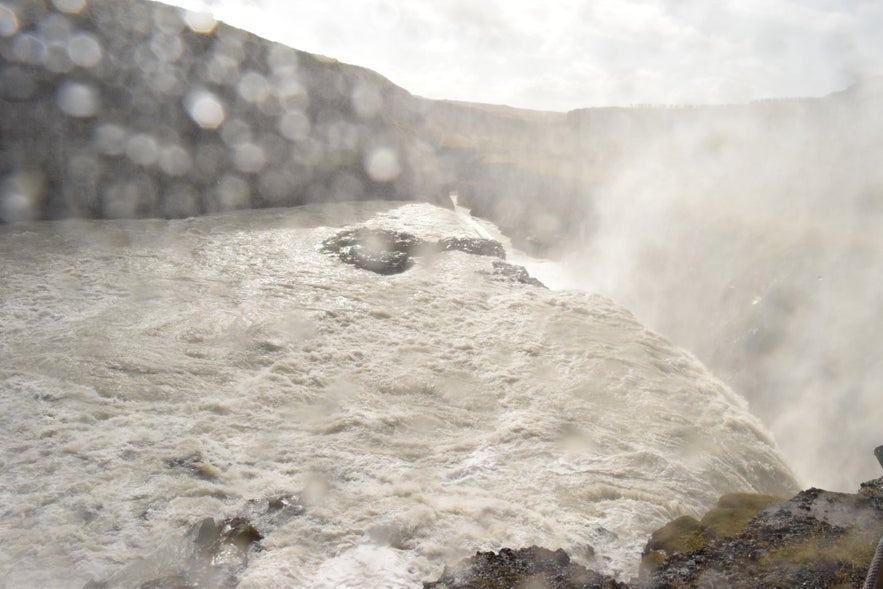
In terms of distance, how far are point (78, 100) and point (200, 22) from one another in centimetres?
256

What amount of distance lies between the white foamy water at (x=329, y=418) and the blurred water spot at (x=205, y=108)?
2961 mm

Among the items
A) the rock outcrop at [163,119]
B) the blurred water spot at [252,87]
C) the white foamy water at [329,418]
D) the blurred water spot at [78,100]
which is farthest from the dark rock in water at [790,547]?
the blurred water spot at [252,87]

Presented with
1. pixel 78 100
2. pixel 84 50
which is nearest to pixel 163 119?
pixel 78 100

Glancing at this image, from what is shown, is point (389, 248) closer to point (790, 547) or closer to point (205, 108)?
point (205, 108)

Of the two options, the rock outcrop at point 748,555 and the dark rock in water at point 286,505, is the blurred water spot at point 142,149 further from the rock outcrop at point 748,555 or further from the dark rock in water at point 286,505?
the rock outcrop at point 748,555

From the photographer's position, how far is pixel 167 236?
8742 mm

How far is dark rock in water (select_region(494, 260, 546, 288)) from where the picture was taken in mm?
8641

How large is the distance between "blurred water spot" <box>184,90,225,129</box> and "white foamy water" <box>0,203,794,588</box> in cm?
296

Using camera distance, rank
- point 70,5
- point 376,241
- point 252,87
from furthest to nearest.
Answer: point 252,87 < point 376,241 < point 70,5

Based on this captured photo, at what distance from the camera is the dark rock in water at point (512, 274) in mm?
8641

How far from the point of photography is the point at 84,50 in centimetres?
930

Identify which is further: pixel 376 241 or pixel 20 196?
pixel 376 241

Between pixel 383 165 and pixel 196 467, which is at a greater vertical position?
pixel 383 165

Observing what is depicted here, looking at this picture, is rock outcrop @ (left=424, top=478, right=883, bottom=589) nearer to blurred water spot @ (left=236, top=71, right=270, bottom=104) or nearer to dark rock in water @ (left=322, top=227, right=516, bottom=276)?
dark rock in water @ (left=322, top=227, right=516, bottom=276)
